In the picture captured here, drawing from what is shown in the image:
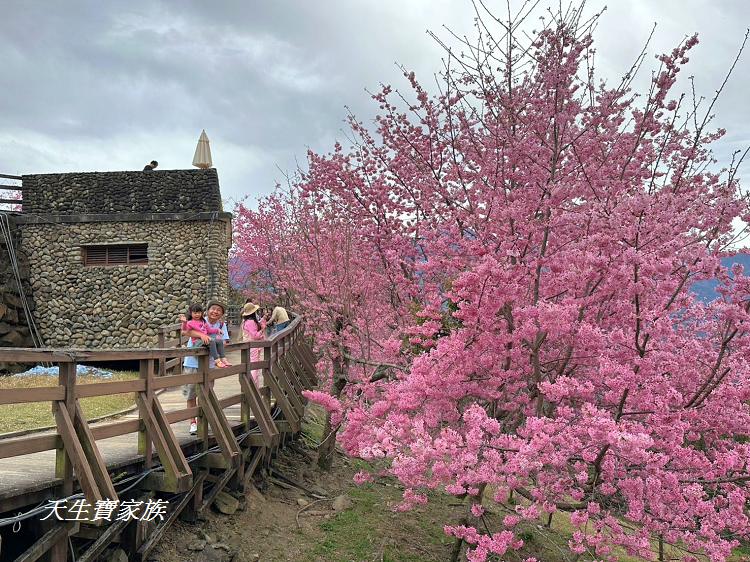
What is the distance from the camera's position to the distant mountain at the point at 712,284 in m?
5.41

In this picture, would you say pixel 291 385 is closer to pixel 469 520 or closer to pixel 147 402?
pixel 469 520

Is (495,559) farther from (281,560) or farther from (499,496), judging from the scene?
(499,496)

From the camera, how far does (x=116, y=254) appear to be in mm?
16781

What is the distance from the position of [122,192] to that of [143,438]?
13.5m

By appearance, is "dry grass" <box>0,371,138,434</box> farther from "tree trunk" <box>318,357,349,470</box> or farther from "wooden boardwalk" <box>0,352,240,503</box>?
"tree trunk" <box>318,357,349,470</box>

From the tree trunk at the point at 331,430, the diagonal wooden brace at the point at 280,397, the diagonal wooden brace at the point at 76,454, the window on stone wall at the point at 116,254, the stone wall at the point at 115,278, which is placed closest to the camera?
the diagonal wooden brace at the point at 76,454

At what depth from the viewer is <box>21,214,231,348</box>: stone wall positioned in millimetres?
16453

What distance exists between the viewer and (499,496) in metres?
5.34

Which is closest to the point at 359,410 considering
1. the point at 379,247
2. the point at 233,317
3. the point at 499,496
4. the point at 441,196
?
the point at 499,496

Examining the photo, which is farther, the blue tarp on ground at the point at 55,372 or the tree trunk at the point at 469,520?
the blue tarp on ground at the point at 55,372

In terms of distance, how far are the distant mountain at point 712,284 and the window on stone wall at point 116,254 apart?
1367 centimetres

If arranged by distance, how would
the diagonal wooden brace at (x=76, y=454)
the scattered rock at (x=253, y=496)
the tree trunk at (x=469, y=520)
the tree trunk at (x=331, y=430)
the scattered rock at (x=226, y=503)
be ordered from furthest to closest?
1. the tree trunk at (x=331, y=430)
2. the scattered rock at (x=253, y=496)
3. the scattered rock at (x=226, y=503)
4. the tree trunk at (x=469, y=520)
5. the diagonal wooden brace at (x=76, y=454)

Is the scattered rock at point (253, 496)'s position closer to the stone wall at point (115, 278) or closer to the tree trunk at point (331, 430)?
the tree trunk at point (331, 430)

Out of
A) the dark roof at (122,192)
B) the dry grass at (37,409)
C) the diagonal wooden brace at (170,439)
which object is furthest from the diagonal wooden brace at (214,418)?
the dark roof at (122,192)
